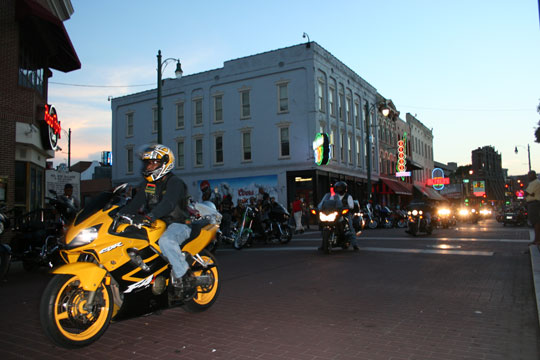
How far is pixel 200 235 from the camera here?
4.89 meters

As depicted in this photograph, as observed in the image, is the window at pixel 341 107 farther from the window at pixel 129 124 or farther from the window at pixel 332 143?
the window at pixel 129 124

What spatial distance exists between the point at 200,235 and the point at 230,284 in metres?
2.14

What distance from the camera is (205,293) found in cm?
518

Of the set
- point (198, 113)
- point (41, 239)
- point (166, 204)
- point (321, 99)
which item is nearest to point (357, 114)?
point (321, 99)

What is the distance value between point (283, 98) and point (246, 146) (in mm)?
4446

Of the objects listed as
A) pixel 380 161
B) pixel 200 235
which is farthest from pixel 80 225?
pixel 380 161

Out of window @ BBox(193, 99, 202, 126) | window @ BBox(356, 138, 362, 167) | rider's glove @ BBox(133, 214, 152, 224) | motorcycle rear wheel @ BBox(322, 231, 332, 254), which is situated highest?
window @ BBox(193, 99, 202, 126)

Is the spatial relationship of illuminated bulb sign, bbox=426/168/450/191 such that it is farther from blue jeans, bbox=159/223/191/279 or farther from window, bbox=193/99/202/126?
blue jeans, bbox=159/223/191/279

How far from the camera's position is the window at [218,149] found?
33750 millimetres

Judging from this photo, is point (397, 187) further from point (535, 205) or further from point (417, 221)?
point (535, 205)

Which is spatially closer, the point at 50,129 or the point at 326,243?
the point at 326,243

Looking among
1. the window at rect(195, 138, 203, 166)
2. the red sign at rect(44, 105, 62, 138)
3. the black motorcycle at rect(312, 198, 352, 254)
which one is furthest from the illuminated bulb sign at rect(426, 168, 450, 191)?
the black motorcycle at rect(312, 198, 352, 254)

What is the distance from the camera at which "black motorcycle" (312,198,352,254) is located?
34.6 ft

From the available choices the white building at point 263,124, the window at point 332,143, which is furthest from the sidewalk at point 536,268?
the window at point 332,143
